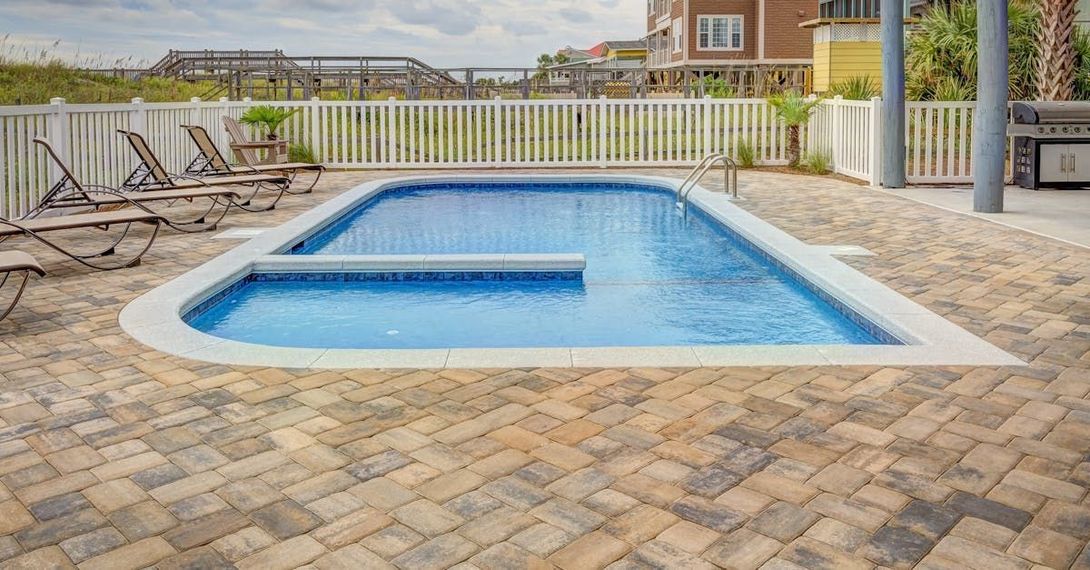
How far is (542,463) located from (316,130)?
13331 mm

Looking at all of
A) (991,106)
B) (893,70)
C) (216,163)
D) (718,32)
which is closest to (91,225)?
(216,163)

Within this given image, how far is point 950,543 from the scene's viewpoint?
8.80 feet

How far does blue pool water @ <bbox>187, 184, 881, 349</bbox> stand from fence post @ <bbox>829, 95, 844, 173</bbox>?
427 cm

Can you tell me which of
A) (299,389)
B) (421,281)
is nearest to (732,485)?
(299,389)

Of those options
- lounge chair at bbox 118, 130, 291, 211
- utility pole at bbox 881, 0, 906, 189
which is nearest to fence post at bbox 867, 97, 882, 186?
utility pole at bbox 881, 0, 906, 189

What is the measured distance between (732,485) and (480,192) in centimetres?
1082

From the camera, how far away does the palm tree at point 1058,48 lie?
1289 centimetres

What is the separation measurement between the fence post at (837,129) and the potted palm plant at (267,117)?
316 inches

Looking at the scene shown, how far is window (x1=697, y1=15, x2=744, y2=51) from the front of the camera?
37.4 metres

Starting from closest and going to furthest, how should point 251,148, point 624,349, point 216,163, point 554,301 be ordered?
point 624,349, point 554,301, point 216,163, point 251,148

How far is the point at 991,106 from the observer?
9.03 metres

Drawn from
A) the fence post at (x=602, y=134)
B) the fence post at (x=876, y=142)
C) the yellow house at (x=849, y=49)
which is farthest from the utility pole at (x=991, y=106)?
the yellow house at (x=849, y=49)

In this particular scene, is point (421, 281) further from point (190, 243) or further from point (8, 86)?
point (8, 86)

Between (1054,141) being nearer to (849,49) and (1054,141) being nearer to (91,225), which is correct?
(91,225)
